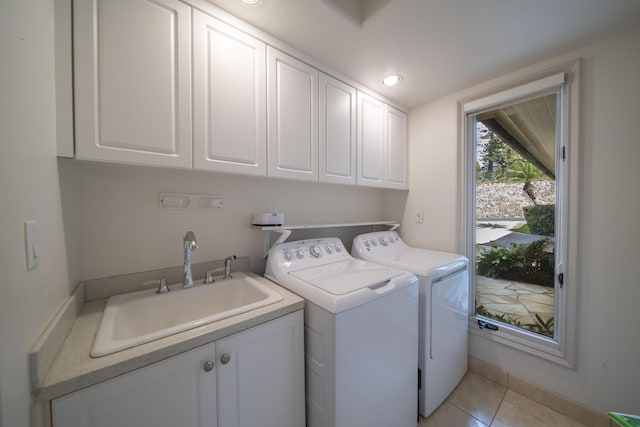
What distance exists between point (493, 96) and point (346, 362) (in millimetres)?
2152

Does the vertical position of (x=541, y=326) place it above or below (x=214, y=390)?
below

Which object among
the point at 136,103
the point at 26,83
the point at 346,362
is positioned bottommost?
the point at 346,362

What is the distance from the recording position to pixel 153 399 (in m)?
0.74

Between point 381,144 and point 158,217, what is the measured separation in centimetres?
175

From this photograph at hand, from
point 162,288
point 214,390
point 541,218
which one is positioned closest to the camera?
point 214,390

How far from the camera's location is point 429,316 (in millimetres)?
1394

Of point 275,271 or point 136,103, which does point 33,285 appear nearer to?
point 136,103

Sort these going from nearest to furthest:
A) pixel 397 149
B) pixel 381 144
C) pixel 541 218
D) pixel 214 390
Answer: pixel 214 390
pixel 541 218
pixel 381 144
pixel 397 149

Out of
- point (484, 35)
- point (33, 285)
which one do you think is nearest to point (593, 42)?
point (484, 35)

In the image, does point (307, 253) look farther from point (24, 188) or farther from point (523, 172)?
point (523, 172)

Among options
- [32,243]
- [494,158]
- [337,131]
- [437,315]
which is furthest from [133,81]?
[494,158]

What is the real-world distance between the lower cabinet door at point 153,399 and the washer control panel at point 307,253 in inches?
25.4

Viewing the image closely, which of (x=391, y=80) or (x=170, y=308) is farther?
(x=391, y=80)

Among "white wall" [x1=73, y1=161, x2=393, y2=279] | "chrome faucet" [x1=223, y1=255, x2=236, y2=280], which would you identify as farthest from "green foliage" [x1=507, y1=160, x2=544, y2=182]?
"chrome faucet" [x1=223, y1=255, x2=236, y2=280]
